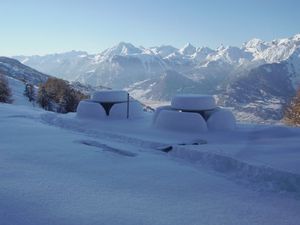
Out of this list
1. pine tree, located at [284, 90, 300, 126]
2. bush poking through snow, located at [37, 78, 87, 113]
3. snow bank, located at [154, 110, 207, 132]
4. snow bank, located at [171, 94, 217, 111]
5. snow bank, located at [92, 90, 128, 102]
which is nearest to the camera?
snow bank, located at [154, 110, 207, 132]

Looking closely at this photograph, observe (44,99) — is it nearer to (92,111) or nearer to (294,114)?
(92,111)

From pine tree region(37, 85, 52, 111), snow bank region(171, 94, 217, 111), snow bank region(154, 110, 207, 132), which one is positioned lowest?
pine tree region(37, 85, 52, 111)

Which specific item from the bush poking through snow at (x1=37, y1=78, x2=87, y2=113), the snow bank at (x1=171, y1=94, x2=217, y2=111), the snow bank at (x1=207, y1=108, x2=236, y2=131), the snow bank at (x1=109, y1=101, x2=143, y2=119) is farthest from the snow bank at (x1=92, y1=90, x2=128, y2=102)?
the bush poking through snow at (x1=37, y1=78, x2=87, y2=113)

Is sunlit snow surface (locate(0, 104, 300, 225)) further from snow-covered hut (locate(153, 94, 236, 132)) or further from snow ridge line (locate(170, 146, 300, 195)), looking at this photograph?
snow-covered hut (locate(153, 94, 236, 132))

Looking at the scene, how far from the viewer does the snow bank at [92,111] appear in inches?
1024

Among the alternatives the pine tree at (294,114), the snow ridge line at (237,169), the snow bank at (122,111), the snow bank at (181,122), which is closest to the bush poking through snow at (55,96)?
the pine tree at (294,114)

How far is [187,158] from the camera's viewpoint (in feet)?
48.2

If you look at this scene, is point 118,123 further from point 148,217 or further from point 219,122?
point 148,217

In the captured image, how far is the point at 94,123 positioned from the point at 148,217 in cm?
1615

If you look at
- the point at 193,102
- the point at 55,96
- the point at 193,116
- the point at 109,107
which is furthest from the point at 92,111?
the point at 55,96

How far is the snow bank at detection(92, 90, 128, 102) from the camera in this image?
26938 mm

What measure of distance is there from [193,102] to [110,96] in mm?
6895

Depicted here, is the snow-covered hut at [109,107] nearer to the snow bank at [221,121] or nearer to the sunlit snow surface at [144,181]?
the snow bank at [221,121]

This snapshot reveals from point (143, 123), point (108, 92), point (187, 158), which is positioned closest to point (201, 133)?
point (143, 123)
